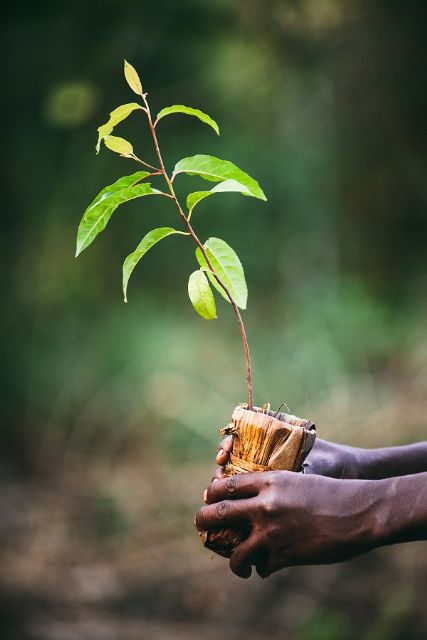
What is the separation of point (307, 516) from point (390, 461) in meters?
0.35

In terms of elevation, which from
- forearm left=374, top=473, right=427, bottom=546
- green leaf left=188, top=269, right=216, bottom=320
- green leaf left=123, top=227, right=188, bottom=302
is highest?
green leaf left=123, top=227, right=188, bottom=302

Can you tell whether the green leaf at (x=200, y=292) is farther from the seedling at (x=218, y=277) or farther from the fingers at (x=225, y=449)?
the fingers at (x=225, y=449)

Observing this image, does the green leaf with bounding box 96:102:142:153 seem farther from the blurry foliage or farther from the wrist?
the blurry foliage

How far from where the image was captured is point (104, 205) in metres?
0.97

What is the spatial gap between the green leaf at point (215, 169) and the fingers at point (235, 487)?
387 mm

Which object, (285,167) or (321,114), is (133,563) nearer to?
(285,167)

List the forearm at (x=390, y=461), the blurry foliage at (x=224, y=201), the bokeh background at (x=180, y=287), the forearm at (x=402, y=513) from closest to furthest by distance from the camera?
the forearm at (x=402, y=513)
the forearm at (x=390, y=461)
the bokeh background at (x=180, y=287)
the blurry foliage at (x=224, y=201)

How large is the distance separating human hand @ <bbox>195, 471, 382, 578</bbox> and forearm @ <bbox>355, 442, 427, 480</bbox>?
277 mm

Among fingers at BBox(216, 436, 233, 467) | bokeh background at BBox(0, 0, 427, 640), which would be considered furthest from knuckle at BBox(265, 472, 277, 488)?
bokeh background at BBox(0, 0, 427, 640)

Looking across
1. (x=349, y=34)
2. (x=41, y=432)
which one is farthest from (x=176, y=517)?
(x=349, y=34)

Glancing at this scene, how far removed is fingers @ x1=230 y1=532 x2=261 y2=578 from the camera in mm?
921

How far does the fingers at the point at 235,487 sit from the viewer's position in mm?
917

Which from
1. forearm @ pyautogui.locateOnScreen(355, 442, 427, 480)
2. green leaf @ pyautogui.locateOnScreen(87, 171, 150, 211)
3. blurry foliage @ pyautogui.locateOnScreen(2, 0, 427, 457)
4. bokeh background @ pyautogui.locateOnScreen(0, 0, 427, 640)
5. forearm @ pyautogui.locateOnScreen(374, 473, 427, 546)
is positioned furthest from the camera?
blurry foliage @ pyautogui.locateOnScreen(2, 0, 427, 457)

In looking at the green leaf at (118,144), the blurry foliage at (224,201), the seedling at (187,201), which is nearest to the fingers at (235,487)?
the seedling at (187,201)
